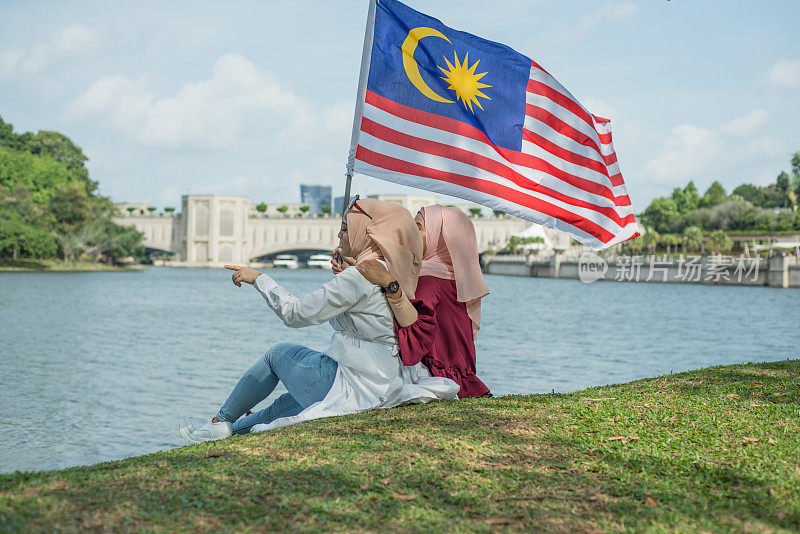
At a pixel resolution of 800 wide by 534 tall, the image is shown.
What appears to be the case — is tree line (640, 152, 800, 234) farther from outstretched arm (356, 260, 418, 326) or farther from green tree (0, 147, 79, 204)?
outstretched arm (356, 260, 418, 326)

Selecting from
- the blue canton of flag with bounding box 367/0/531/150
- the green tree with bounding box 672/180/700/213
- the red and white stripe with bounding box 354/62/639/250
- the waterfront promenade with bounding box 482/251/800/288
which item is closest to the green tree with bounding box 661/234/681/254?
the waterfront promenade with bounding box 482/251/800/288

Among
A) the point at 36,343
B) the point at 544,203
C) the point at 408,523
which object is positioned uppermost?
the point at 544,203

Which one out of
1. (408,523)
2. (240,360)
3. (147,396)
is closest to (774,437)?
(408,523)

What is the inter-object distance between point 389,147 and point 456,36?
39.6 inches

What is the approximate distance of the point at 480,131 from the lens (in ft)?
17.4

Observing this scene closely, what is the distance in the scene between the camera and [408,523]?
2557 millimetres

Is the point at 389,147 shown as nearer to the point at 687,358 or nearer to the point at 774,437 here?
the point at 774,437

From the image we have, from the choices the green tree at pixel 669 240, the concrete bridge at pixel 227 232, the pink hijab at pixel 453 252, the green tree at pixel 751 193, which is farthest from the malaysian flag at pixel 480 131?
the concrete bridge at pixel 227 232

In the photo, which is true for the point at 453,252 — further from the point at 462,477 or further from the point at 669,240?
the point at 669,240

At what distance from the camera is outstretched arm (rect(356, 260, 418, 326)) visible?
3.94 meters

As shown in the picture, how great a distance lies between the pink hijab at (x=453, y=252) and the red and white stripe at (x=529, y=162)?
0.41 meters

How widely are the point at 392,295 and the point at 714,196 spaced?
10445 cm

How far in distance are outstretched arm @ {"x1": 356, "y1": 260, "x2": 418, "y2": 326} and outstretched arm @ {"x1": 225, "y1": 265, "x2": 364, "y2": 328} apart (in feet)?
0.18

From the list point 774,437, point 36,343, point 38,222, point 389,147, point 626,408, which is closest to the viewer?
point 774,437
